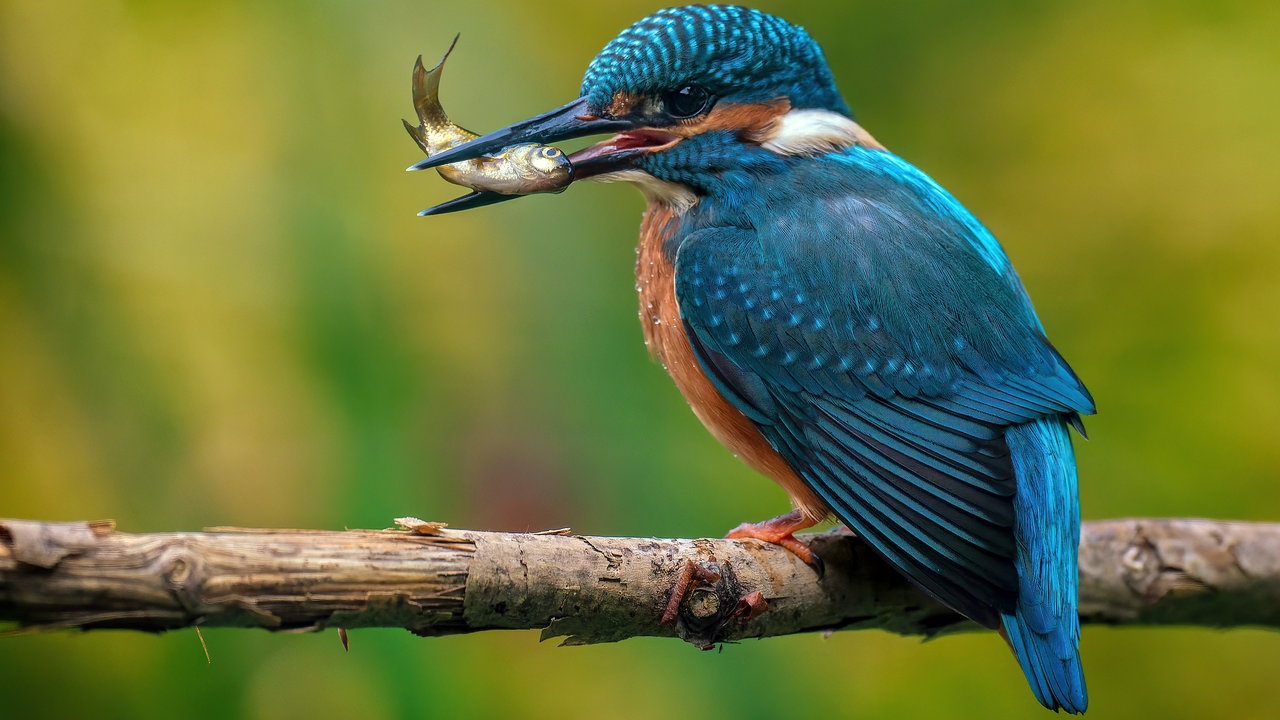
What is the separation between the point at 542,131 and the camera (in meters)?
2.36

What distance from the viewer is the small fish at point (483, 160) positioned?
2.27 meters

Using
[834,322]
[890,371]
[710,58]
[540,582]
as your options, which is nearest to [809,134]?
[710,58]

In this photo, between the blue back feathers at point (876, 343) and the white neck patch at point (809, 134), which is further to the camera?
the white neck patch at point (809, 134)

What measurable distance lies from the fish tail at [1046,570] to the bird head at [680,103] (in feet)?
2.85

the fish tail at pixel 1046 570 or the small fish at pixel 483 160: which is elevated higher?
the small fish at pixel 483 160

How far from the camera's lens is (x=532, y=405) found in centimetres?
256

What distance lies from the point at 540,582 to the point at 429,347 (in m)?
1.16

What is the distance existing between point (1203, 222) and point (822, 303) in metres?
1.90

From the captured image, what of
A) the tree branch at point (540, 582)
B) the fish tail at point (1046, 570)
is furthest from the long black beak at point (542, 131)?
the fish tail at point (1046, 570)

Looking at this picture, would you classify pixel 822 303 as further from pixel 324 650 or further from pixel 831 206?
pixel 324 650

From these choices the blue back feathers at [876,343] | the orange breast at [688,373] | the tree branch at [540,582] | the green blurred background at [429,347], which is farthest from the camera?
the green blurred background at [429,347]

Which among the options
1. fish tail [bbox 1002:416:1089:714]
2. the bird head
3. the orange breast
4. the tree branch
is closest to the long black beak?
the bird head

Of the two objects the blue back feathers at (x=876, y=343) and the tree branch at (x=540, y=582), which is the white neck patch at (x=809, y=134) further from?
the tree branch at (x=540, y=582)

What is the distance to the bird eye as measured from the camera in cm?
244
